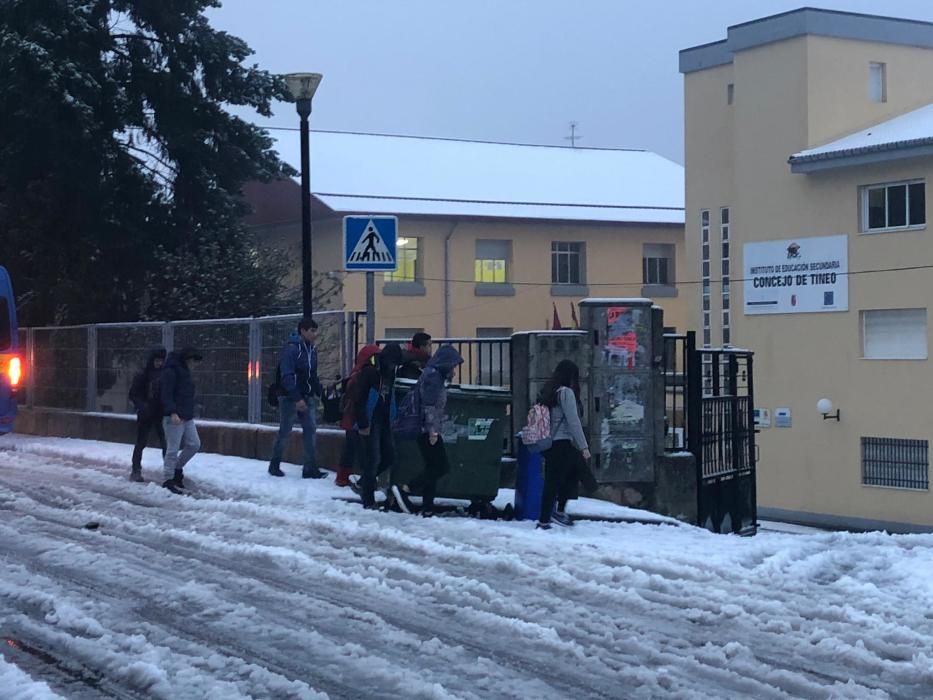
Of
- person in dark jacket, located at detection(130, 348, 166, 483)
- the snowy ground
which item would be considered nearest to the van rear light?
person in dark jacket, located at detection(130, 348, 166, 483)

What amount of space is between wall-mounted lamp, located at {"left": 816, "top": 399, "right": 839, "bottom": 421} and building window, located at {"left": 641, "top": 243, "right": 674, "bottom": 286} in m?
13.4

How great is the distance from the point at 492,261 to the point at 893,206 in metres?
15.3

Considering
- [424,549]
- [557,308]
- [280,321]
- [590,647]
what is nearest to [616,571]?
[424,549]

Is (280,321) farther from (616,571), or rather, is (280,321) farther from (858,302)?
(858,302)

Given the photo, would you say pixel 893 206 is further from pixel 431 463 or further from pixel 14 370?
pixel 431 463

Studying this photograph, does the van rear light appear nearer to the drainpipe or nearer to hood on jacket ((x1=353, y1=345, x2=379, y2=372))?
hood on jacket ((x1=353, y1=345, x2=379, y2=372))

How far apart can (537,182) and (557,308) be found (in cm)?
574

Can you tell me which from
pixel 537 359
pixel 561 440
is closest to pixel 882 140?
pixel 537 359

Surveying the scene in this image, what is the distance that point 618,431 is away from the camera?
575 inches

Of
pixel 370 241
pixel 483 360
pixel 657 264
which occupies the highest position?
pixel 657 264

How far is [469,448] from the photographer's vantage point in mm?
13445

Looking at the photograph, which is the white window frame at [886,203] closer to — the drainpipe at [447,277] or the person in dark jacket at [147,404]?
the drainpipe at [447,277]

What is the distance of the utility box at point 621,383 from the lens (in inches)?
572

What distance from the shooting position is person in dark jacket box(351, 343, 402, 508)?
44.0 feet
